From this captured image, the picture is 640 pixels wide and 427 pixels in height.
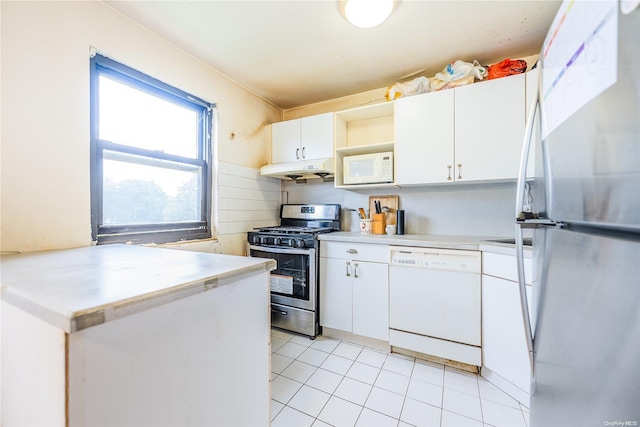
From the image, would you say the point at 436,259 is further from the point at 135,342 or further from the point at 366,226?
the point at 135,342

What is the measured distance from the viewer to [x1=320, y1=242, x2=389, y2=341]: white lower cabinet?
6.56 ft

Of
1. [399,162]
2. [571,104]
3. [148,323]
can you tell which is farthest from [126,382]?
[399,162]

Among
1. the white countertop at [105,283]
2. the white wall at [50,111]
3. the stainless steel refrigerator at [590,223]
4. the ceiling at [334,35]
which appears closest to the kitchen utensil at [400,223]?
the ceiling at [334,35]

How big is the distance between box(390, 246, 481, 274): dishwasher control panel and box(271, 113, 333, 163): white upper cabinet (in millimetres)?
1160

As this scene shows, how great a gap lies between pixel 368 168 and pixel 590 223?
182cm

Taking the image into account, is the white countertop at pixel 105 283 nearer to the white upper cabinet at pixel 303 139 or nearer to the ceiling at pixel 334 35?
the ceiling at pixel 334 35

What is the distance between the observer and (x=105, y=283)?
0.63m

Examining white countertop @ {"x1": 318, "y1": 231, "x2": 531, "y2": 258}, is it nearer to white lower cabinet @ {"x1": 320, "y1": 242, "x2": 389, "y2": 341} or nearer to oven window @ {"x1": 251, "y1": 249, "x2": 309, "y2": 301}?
white lower cabinet @ {"x1": 320, "y1": 242, "x2": 389, "y2": 341}

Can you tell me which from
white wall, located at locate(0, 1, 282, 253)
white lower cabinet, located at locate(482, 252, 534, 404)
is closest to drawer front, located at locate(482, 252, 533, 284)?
white lower cabinet, located at locate(482, 252, 534, 404)

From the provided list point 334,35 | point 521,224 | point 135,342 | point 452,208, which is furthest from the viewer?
point 452,208

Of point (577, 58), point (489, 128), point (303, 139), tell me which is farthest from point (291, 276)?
point (577, 58)

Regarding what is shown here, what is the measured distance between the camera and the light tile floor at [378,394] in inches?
52.7

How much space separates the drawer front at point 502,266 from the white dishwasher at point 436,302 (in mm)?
51

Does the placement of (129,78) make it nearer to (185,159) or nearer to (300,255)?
(185,159)
